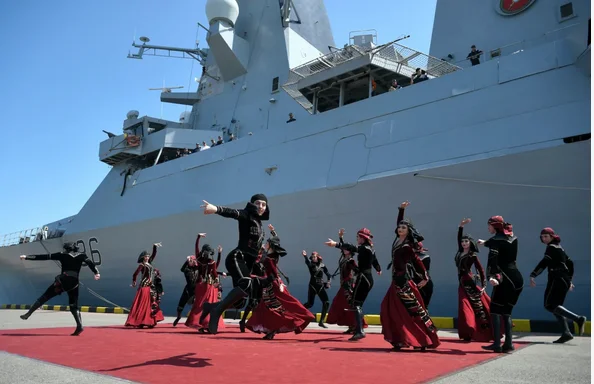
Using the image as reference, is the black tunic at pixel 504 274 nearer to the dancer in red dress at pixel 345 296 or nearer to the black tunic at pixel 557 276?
the black tunic at pixel 557 276

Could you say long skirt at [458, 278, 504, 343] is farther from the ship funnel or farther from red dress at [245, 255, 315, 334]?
the ship funnel

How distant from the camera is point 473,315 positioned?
559 cm

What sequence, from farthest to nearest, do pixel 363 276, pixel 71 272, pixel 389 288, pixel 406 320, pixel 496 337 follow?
pixel 71 272
pixel 363 276
pixel 389 288
pixel 406 320
pixel 496 337

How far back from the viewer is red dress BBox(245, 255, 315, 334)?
215 inches

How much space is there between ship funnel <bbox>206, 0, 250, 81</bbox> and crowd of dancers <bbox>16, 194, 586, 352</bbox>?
9.88 meters

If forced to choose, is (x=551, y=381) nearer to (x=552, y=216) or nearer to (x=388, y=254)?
(x=552, y=216)

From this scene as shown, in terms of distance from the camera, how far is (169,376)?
3057 mm

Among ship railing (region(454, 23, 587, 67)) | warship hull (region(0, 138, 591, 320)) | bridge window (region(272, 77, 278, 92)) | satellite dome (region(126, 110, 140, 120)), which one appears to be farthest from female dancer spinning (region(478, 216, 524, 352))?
satellite dome (region(126, 110, 140, 120))

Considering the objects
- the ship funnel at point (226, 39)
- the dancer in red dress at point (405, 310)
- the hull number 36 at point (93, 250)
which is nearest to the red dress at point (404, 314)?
the dancer in red dress at point (405, 310)

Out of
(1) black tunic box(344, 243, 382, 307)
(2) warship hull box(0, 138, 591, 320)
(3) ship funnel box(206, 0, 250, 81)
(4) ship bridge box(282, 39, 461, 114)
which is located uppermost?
(3) ship funnel box(206, 0, 250, 81)

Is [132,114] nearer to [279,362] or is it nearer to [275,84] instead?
[275,84]

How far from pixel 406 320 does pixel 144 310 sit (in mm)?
4865

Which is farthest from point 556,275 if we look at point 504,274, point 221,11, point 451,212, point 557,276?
point 221,11

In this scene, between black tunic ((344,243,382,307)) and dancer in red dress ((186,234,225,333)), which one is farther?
dancer in red dress ((186,234,225,333))
